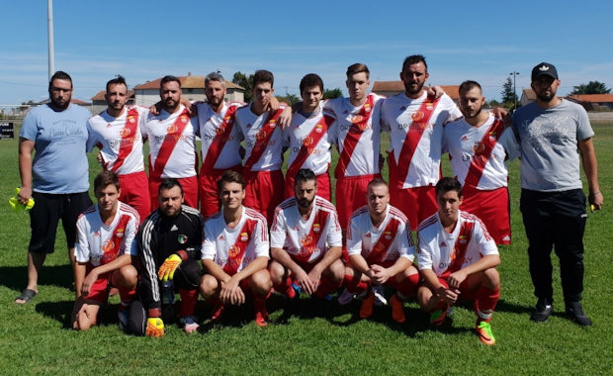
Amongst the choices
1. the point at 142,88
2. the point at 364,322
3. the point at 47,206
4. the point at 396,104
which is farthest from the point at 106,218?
the point at 142,88

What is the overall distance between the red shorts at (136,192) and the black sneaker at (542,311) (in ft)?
12.7

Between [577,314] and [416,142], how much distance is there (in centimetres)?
203

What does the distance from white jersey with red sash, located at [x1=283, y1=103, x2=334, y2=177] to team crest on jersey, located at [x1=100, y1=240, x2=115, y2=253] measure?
1764 millimetres

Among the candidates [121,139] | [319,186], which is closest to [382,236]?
[319,186]

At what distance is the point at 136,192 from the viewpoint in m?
5.56

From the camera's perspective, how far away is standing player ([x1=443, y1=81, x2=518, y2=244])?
15.9ft

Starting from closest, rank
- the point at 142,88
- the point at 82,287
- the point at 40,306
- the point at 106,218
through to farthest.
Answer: the point at 82,287 < the point at 106,218 < the point at 40,306 < the point at 142,88

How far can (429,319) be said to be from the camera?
4.64m

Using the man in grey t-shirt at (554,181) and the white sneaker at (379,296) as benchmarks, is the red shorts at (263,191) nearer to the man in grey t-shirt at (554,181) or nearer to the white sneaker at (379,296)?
the white sneaker at (379,296)

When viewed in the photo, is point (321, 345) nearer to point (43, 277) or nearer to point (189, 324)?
point (189, 324)

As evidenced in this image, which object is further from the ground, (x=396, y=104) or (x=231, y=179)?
(x=396, y=104)

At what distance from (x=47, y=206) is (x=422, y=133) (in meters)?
3.77

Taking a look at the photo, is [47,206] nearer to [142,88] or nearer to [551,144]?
[551,144]

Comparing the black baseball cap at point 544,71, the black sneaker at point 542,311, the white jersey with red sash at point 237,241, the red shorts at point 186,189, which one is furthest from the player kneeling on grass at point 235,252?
the black baseball cap at point 544,71
